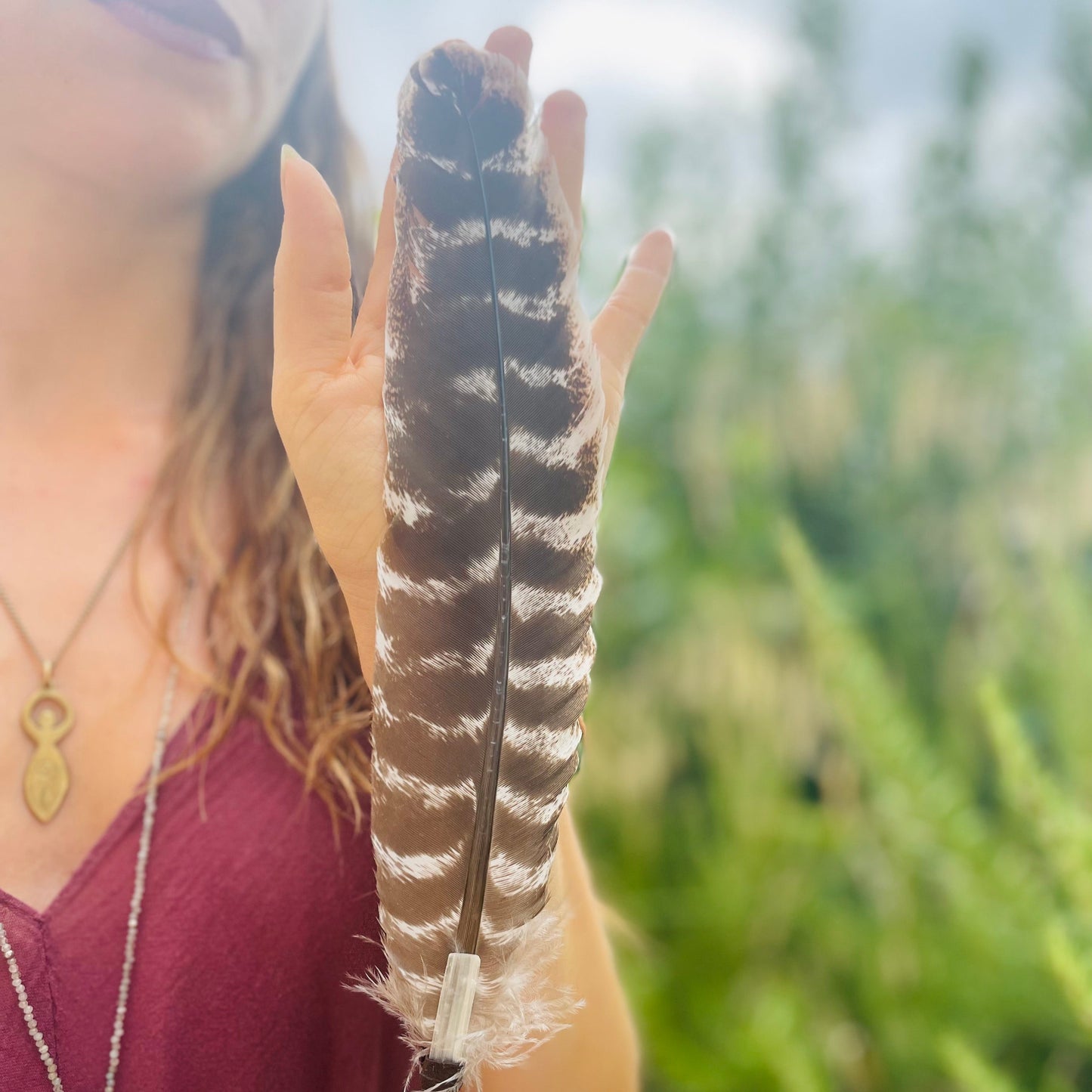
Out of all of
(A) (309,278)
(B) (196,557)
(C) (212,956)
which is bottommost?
(C) (212,956)

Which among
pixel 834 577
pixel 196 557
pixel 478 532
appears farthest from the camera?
pixel 834 577

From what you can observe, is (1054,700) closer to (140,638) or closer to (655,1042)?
(655,1042)

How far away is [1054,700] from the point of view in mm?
963

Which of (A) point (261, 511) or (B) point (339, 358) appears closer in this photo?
(B) point (339, 358)

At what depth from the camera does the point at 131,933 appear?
319 mm

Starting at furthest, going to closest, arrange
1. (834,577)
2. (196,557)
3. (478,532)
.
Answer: (834,577)
(196,557)
(478,532)

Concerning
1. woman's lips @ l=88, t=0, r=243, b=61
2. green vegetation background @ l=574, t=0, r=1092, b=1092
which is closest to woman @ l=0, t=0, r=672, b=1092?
woman's lips @ l=88, t=0, r=243, b=61

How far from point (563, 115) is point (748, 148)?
109cm

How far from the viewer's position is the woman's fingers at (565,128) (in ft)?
0.94

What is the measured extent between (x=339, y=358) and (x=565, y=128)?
0.10 meters

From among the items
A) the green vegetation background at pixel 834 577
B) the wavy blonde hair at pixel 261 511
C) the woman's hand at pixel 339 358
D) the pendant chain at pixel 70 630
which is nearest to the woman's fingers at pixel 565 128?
the woman's hand at pixel 339 358

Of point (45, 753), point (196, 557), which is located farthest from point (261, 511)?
point (45, 753)

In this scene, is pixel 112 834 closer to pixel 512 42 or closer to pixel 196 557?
pixel 196 557

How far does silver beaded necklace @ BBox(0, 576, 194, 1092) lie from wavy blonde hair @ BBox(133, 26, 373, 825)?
11mm
